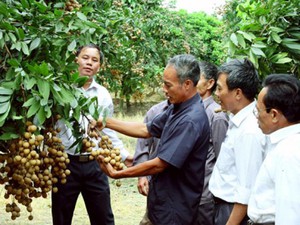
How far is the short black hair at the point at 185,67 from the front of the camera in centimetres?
379

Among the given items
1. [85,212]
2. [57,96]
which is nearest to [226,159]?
[57,96]

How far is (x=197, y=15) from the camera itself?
29766 millimetres

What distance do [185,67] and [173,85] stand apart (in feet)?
0.45

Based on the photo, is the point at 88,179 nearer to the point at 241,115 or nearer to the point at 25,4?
the point at 241,115

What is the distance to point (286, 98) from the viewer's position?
285cm

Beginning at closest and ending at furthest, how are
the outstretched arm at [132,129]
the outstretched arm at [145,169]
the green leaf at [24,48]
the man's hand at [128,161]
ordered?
the green leaf at [24,48]
the outstretched arm at [145,169]
the outstretched arm at [132,129]
the man's hand at [128,161]

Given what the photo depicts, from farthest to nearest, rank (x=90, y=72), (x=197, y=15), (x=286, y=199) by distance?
(x=197, y=15) < (x=90, y=72) < (x=286, y=199)

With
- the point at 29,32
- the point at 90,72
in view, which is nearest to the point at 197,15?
the point at 90,72

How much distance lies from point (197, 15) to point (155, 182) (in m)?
26.6

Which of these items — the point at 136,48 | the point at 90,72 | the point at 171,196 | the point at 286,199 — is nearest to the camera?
the point at 286,199

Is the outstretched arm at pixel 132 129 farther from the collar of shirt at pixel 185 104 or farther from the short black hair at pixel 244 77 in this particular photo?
the short black hair at pixel 244 77

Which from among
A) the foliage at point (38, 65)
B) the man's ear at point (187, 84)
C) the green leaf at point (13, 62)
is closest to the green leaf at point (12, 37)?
the foliage at point (38, 65)

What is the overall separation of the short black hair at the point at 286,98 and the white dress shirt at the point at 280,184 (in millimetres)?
64

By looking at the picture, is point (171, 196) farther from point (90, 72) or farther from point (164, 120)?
point (90, 72)
